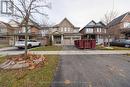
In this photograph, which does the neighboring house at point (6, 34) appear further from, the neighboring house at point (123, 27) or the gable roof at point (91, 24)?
the neighboring house at point (123, 27)

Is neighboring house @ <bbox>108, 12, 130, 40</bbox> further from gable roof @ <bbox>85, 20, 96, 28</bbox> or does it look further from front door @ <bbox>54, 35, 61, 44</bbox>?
front door @ <bbox>54, 35, 61, 44</bbox>

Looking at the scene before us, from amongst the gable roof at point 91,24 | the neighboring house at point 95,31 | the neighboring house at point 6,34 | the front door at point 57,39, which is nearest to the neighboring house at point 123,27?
the neighboring house at point 95,31

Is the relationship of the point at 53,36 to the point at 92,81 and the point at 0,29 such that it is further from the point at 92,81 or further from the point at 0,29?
the point at 92,81

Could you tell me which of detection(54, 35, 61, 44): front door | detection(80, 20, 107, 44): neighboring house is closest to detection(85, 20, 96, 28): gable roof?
detection(80, 20, 107, 44): neighboring house

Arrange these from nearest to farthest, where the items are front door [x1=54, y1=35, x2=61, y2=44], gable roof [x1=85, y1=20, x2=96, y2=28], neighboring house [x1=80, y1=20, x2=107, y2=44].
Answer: front door [x1=54, y1=35, x2=61, y2=44] → neighboring house [x1=80, y1=20, x2=107, y2=44] → gable roof [x1=85, y1=20, x2=96, y2=28]

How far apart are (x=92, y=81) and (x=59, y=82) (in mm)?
1380

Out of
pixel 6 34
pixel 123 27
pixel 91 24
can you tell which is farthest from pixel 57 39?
pixel 123 27

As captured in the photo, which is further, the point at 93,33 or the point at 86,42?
the point at 93,33

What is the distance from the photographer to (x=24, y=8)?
11.8 metres

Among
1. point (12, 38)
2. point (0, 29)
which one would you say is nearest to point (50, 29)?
point (12, 38)

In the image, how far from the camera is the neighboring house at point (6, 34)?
4144 cm

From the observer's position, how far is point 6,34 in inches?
1710

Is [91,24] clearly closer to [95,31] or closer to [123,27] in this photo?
[95,31]

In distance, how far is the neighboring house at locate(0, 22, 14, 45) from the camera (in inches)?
1631
